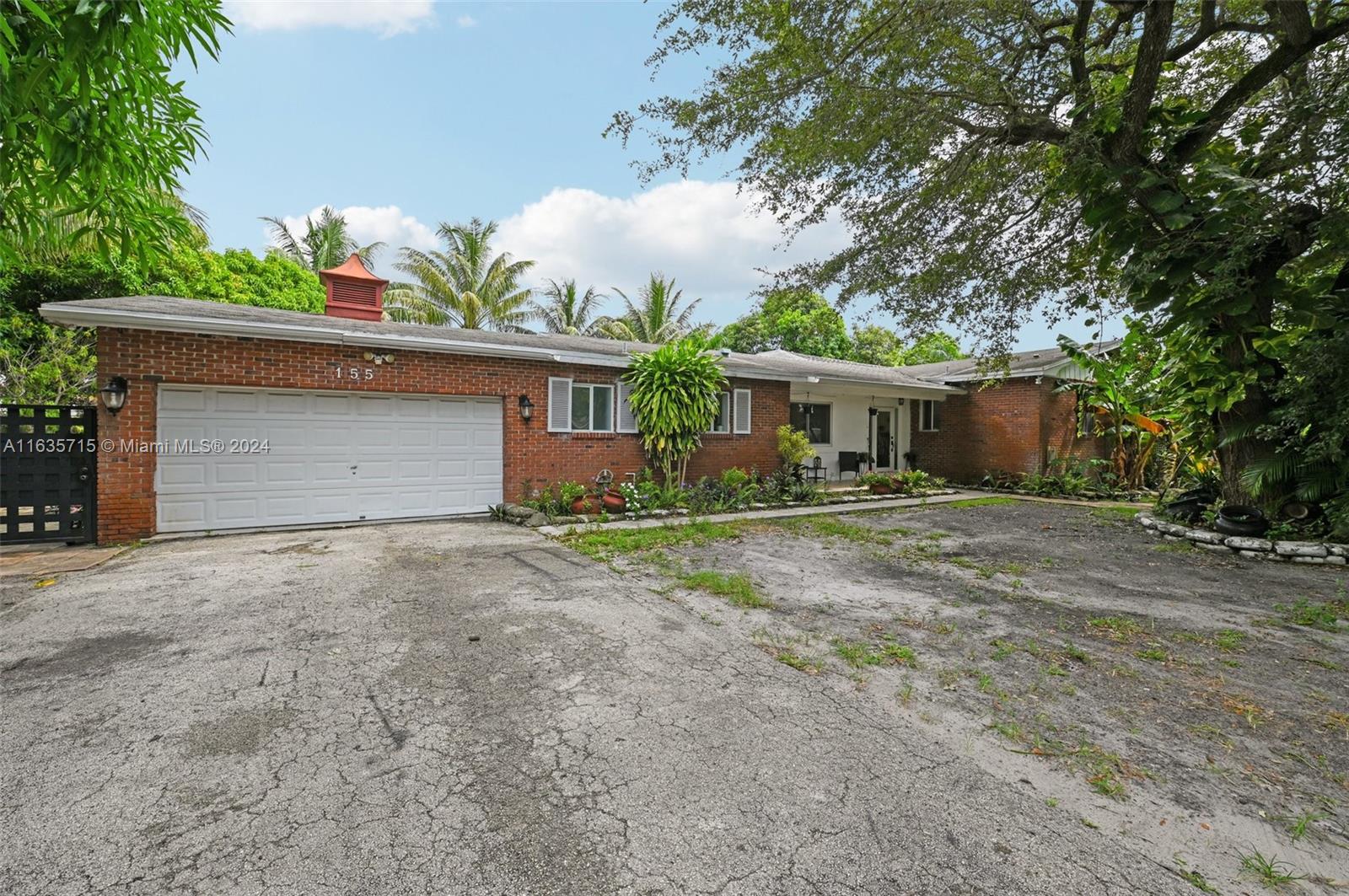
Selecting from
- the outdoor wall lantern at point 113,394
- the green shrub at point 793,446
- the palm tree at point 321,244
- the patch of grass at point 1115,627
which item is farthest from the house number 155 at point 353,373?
the palm tree at point 321,244

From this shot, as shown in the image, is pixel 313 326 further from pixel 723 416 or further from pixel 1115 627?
pixel 1115 627

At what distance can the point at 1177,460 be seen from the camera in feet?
40.9

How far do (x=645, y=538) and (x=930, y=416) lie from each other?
11973 millimetres

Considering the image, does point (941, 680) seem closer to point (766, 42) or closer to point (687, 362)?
point (766, 42)

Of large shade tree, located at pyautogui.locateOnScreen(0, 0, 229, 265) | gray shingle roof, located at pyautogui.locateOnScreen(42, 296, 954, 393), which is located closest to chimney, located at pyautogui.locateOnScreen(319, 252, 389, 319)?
gray shingle roof, located at pyautogui.locateOnScreen(42, 296, 954, 393)

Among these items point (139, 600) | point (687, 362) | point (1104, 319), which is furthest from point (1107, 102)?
point (139, 600)

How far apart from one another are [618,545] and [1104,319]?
7.92 metres

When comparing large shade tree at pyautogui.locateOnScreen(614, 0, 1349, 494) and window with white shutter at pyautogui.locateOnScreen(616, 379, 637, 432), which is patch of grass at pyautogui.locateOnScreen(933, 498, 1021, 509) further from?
window with white shutter at pyautogui.locateOnScreen(616, 379, 637, 432)

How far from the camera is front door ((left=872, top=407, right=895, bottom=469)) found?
16609mm

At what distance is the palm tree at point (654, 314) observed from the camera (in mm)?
26375

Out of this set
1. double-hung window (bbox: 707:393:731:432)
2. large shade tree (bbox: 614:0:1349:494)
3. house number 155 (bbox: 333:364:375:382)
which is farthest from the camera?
double-hung window (bbox: 707:393:731:432)

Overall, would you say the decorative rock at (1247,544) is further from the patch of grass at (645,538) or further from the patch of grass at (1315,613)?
the patch of grass at (645,538)

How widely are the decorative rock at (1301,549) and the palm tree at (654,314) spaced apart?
2155 centimetres

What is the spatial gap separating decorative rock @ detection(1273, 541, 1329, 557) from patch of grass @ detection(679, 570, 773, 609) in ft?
22.5
